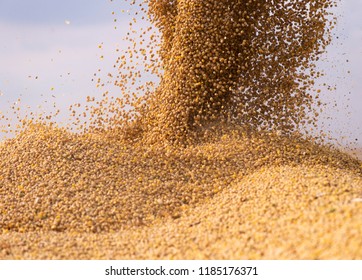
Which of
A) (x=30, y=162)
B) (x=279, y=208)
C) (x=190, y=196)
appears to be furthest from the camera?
(x=30, y=162)

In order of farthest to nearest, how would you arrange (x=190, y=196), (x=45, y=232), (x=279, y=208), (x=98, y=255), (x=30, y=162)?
(x=30, y=162) → (x=190, y=196) → (x=45, y=232) → (x=279, y=208) → (x=98, y=255)

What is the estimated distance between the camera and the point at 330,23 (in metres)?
5.11

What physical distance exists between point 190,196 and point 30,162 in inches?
60.9

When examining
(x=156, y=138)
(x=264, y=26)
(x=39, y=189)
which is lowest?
(x=39, y=189)

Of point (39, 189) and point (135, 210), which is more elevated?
point (39, 189)

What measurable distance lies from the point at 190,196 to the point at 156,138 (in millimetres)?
1161

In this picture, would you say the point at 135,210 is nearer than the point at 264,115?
Yes

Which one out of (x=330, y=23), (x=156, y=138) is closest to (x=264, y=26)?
(x=330, y=23)

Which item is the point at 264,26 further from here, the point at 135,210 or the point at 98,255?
the point at 98,255

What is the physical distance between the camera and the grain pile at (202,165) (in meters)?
2.93

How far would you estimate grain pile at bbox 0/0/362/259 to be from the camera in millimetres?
2926

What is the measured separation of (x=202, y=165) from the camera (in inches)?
171

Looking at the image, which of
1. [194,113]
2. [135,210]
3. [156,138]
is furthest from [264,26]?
[135,210]

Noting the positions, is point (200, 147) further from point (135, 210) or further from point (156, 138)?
point (135, 210)
